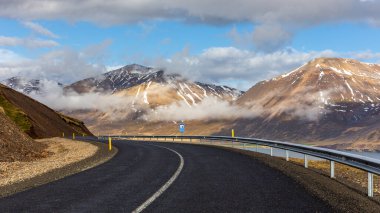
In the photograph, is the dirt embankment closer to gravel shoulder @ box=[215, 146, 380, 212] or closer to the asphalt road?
the asphalt road

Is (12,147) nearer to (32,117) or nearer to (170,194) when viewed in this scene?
(170,194)

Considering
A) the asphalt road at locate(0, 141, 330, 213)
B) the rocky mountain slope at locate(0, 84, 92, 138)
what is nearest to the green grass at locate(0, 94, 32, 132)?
the rocky mountain slope at locate(0, 84, 92, 138)

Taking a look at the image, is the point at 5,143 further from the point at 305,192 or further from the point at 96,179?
the point at 305,192

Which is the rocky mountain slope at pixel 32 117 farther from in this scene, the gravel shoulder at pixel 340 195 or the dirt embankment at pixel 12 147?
the gravel shoulder at pixel 340 195

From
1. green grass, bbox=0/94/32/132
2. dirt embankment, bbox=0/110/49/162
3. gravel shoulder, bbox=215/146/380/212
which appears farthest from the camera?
green grass, bbox=0/94/32/132

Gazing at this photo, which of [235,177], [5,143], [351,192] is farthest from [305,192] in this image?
[5,143]

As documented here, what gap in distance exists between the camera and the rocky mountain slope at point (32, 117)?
6925cm

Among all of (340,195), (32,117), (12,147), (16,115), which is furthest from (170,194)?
(32,117)

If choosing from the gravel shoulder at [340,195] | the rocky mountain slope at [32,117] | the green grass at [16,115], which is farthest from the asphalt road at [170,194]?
the green grass at [16,115]

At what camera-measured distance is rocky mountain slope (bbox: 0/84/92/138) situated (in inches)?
2726

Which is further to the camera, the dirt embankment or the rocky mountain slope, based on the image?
the rocky mountain slope

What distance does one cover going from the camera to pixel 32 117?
8181cm

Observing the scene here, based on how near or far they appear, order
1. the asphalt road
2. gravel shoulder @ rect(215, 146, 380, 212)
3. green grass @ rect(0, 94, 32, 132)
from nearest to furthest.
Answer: the asphalt road < gravel shoulder @ rect(215, 146, 380, 212) < green grass @ rect(0, 94, 32, 132)

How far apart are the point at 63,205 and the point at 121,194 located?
1.81m
